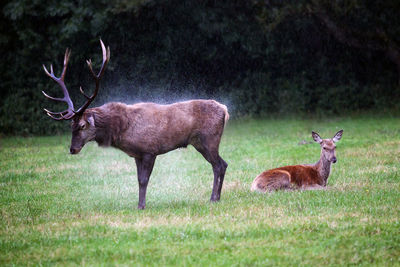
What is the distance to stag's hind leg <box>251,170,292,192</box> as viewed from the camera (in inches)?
372

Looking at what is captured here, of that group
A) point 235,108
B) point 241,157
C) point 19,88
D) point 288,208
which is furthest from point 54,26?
point 288,208

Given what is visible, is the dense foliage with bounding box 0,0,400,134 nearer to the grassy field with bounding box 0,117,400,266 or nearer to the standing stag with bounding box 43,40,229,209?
the grassy field with bounding box 0,117,400,266

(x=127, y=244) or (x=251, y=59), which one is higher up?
(x=251, y=59)

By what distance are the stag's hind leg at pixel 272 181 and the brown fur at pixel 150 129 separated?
2.27 feet

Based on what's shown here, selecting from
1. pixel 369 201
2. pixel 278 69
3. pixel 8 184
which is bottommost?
pixel 8 184

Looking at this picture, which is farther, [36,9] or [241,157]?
[36,9]

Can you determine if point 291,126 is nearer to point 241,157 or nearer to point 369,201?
point 241,157

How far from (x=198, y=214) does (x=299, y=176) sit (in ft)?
8.14

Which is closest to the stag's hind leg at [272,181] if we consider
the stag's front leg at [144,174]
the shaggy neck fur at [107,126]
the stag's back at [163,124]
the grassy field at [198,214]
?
the grassy field at [198,214]

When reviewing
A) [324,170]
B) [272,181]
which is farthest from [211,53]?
[272,181]

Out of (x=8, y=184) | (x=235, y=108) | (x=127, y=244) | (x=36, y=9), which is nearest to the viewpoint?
(x=127, y=244)

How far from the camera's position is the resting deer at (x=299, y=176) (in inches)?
375

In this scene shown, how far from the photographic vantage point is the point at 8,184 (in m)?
11.2

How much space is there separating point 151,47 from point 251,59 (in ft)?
13.3
